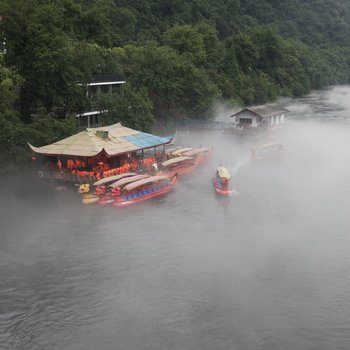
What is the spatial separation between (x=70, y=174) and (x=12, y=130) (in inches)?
285

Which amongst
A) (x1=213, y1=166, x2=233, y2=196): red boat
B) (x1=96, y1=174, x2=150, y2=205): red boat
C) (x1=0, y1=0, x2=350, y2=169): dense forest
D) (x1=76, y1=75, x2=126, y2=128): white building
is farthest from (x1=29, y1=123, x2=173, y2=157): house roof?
(x1=76, y1=75, x2=126, y2=128): white building

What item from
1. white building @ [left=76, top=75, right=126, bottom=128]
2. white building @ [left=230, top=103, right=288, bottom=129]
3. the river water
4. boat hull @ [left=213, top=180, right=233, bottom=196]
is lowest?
the river water

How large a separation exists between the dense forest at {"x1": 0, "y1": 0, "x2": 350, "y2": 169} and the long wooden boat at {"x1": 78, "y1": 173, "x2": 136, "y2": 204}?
330 inches

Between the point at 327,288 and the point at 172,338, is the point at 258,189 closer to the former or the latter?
the point at 327,288

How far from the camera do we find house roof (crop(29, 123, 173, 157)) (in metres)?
56.3

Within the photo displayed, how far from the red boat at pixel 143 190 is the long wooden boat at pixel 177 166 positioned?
407 cm

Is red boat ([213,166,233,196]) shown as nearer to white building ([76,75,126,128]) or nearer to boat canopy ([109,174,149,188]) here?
boat canopy ([109,174,149,188])

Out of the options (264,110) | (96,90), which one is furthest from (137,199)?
(264,110)

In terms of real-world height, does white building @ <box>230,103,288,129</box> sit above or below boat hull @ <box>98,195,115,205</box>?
above

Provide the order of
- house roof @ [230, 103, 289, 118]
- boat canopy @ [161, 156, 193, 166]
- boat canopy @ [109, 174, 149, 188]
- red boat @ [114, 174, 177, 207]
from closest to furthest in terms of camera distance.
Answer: red boat @ [114, 174, 177, 207] < boat canopy @ [109, 174, 149, 188] < boat canopy @ [161, 156, 193, 166] < house roof @ [230, 103, 289, 118]

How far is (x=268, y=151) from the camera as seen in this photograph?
246ft

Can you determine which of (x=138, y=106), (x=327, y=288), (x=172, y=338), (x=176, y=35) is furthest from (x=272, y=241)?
(x=176, y=35)

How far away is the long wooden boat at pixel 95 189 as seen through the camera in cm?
5219

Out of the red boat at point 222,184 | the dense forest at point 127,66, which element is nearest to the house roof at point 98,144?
the dense forest at point 127,66
